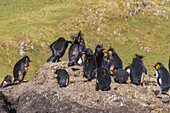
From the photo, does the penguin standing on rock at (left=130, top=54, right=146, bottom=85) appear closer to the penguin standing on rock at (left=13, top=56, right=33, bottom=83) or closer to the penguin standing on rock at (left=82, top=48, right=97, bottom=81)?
the penguin standing on rock at (left=82, top=48, right=97, bottom=81)

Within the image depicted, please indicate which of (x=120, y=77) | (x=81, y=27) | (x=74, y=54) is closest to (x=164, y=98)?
(x=120, y=77)

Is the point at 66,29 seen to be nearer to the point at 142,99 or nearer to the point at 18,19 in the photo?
the point at 18,19

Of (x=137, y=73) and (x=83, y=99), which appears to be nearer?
(x=83, y=99)

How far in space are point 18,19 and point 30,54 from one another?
1082 centimetres

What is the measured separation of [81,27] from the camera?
125 feet

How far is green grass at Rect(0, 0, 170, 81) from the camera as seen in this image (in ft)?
101

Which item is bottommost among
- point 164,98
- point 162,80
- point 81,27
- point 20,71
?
point 164,98

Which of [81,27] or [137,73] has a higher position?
[81,27]

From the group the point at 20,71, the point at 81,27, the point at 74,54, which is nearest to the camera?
the point at 20,71

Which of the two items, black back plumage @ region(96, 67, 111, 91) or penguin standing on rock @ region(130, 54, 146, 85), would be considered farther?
penguin standing on rock @ region(130, 54, 146, 85)

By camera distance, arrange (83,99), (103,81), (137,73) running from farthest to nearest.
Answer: (137,73)
(103,81)
(83,99)

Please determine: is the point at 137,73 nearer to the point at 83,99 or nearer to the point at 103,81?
the point at 103,81

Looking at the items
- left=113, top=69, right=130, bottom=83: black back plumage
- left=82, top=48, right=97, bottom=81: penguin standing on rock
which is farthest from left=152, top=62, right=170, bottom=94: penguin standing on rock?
left=82, top=48, right=97, bottom=81: penguin standing on rock

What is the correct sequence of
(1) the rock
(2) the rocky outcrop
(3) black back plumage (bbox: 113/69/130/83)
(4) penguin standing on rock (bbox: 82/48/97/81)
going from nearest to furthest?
(2) the rocky outcrop → (1) the rock → (4) penguin standing on rock (bbox: 82/48/97/81) → (3) black back plumage (bbox: 113/69/130/83)
